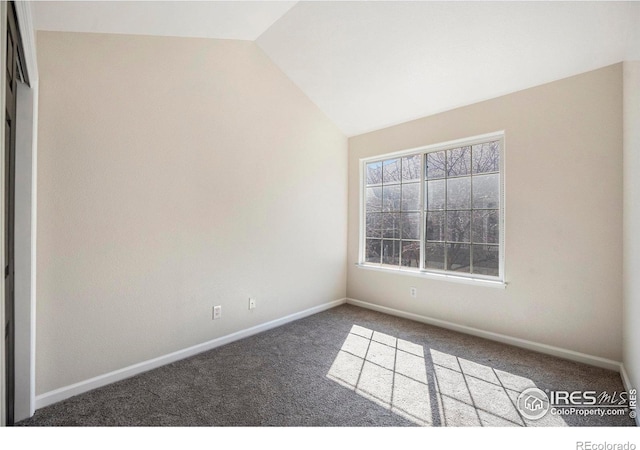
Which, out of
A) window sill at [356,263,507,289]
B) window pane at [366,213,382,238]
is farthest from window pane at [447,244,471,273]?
window pane at [366,213,382,238]

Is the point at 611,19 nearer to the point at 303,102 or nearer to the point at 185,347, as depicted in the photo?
the point at 303,102

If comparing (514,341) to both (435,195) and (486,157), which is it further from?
(486,157)

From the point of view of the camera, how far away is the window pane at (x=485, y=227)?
121 inches

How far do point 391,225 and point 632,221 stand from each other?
226 cm

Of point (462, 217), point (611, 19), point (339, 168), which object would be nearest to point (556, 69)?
point (611, 19)

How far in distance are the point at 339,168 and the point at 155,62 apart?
2454mm

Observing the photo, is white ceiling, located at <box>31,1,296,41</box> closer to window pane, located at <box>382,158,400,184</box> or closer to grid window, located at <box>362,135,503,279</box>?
window pane, located at <box>382,158,400,184</box>

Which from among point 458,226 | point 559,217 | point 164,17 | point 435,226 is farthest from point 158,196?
point 559,217

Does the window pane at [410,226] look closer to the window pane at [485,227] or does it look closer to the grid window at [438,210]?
the grid window at [438,210]

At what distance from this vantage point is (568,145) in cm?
258

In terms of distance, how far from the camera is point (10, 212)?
5.21 feet

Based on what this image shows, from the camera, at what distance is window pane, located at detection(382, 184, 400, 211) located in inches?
154

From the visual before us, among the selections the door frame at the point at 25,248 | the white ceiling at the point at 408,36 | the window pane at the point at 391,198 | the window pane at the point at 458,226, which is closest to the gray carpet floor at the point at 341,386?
the door frame at the point at 25,248

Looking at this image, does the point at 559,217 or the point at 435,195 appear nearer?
the point at 559,217
